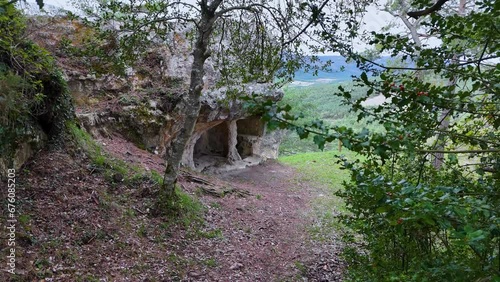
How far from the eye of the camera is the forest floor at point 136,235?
3897 millimetres

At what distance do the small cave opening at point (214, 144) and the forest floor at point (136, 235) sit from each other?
272 inches

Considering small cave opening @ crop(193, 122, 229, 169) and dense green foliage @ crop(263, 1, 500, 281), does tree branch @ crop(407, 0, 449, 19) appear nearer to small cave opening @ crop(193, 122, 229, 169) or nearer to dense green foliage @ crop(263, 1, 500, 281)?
dense green foliage @ crop(263, 1, 500, 281)

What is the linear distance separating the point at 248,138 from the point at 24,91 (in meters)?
12.8

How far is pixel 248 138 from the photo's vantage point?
17.0 meters

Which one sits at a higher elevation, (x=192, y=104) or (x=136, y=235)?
(x=192, y=104)

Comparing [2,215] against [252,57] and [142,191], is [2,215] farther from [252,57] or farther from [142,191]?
[252,57]

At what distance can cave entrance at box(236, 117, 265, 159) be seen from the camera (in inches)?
667

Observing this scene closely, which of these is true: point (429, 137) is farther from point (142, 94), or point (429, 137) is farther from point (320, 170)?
point (320, 170)

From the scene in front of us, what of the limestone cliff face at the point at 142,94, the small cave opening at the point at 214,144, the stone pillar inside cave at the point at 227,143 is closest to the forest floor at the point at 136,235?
the limestone cliff face at the point at 142,94

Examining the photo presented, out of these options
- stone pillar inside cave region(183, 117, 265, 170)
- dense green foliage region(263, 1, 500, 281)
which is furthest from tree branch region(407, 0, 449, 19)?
stone pillar inside cave region(183, 117, 265, 170)

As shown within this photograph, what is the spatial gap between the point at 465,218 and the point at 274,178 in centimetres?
1266

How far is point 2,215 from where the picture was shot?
3.75 m

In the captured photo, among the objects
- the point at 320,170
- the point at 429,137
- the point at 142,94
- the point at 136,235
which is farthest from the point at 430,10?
the point at 320,170

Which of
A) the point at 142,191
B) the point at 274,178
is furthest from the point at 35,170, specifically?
the point at 274,178
